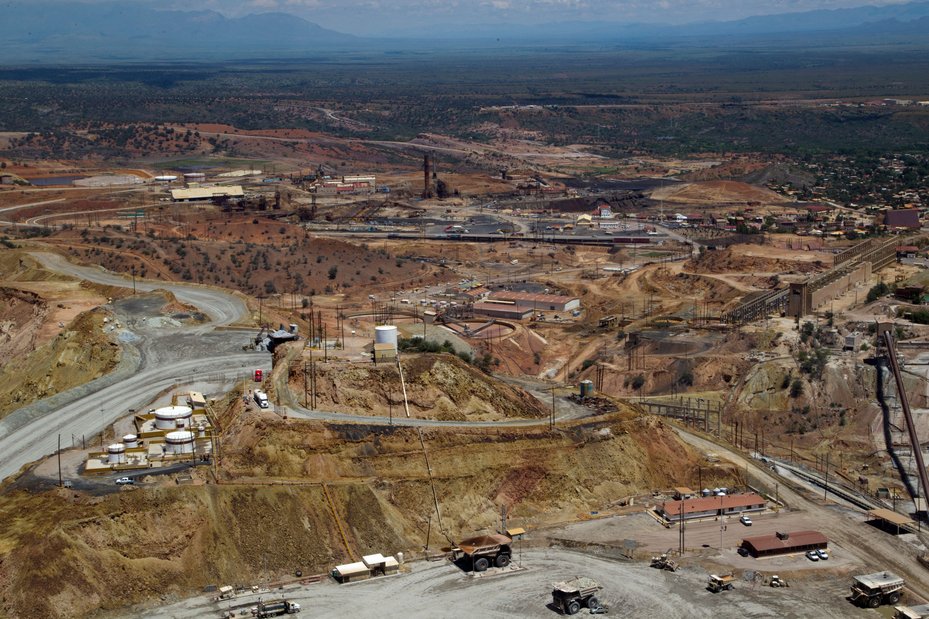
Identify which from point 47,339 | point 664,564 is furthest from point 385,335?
point 47,339

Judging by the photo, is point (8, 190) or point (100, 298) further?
point (8, 190)

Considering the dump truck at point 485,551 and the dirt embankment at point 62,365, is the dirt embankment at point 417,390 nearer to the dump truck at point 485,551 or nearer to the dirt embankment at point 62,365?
the dump truck at point 485,551

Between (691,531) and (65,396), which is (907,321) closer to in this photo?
(691,531)

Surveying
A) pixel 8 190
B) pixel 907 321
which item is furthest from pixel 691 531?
pixel 8 190

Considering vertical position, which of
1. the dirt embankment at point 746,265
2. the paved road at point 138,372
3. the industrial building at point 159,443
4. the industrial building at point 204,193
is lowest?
the dirt embankment at point 746,265

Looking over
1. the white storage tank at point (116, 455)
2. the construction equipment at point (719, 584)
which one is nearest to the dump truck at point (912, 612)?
the construction equipment at point (719, 584)
